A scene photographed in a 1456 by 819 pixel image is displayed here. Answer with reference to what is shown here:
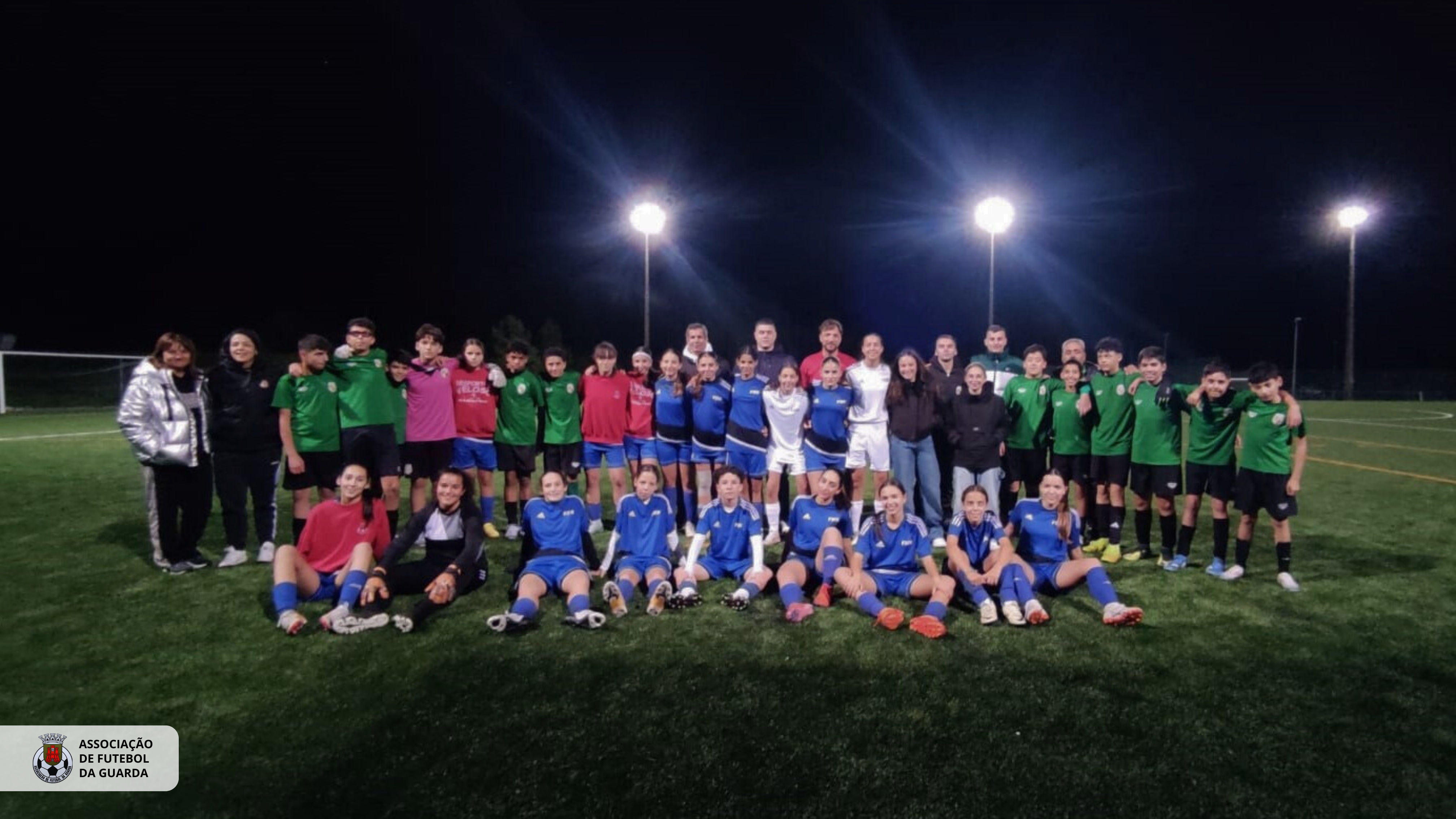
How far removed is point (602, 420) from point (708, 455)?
111cm

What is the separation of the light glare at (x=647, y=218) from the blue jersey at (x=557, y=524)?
14.8 meters

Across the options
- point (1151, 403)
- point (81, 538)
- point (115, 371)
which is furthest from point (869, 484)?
point (115, 371)

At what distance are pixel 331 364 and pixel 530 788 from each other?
176 inches

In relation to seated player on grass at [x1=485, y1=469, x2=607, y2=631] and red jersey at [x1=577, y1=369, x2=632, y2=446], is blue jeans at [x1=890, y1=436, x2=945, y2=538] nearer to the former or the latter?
red jersey at [x1=577, y1=369, x2=632, y2=446]

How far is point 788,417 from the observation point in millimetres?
6449

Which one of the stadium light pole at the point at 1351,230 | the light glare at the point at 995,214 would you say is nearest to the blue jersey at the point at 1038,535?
the light glare at the point at 995,214

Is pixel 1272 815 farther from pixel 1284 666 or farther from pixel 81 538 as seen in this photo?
pixel 81 538

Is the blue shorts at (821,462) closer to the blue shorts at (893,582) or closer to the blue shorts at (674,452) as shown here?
the blue shorts at (674,452)

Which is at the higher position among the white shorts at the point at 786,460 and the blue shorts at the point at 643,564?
the white shorts at the point at 786,460

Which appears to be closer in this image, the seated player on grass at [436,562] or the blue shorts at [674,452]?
the seated player on grass at [436,562]

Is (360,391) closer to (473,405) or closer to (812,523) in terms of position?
(473,405)

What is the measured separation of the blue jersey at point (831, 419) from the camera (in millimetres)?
6363

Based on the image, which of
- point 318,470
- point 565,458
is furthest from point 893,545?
point 318,470

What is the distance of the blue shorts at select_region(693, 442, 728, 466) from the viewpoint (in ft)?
21.7
